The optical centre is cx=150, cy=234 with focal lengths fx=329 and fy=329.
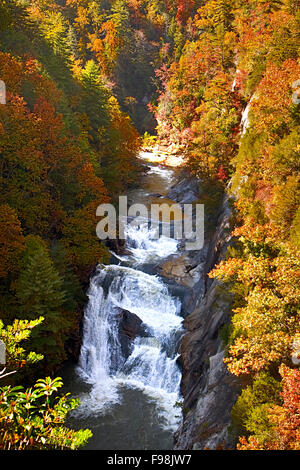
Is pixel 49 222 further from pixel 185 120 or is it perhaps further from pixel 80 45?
pixel 80 45

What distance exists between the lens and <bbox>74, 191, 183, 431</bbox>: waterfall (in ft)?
68.8

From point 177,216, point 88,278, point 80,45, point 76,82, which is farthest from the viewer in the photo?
point 80,45

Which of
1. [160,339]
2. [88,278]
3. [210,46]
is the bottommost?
[160,339]

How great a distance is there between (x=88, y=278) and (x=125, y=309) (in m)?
4.29

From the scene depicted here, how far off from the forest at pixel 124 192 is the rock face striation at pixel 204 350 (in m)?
1.05

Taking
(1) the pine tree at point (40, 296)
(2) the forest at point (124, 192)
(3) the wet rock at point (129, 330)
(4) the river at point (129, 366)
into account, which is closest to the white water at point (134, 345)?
(4) the river at point (129, 366)

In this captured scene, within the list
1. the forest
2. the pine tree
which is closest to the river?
the forest

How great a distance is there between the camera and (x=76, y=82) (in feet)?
128

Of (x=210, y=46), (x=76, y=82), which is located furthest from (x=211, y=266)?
(x=210, y=46)

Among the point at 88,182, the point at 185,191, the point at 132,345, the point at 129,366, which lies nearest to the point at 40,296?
the point at 132,345

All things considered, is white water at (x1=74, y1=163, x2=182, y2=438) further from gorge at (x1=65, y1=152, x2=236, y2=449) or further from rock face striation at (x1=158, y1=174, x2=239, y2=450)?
rock face striation at (x1=158, y1=174, x2=239, y2=450)

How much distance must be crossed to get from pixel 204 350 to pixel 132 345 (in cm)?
630

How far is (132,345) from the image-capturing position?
916 inches

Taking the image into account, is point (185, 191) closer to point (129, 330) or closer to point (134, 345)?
point (129, 330)
